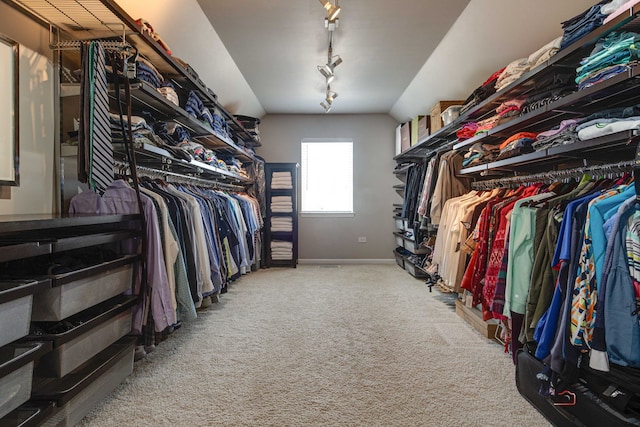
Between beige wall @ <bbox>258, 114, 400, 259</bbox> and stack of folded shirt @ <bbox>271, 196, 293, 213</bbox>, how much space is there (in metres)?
0.56

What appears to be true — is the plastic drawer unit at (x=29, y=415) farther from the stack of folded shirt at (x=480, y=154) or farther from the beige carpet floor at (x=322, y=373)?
the stack of folded shirt at (x=480, y=154)

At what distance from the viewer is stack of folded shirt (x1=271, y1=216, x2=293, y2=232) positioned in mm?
5266

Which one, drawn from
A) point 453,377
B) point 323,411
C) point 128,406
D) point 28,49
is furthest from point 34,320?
point 453,377

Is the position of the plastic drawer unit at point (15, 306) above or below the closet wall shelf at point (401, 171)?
below

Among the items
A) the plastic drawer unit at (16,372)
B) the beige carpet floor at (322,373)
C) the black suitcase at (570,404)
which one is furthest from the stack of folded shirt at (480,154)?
the plastic drawer unit at (16,372)

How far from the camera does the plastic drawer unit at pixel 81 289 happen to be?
1.27 metres

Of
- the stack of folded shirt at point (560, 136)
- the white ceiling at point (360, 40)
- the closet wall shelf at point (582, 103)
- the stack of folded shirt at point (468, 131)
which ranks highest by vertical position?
the white ceiling at point (360, 40)

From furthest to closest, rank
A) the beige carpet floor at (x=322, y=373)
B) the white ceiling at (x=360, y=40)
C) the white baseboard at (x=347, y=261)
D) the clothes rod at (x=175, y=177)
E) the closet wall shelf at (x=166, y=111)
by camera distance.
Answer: the white baseboard at (x=347, y=261) → the white ceiling at (x=360, y=40) → the clothes rod at (x=175, y=177) → the closet wall shelf at (x=166, y=111) → the beige carpet floor at (x=322, y=373)

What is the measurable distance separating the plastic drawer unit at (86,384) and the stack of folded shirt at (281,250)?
11.4 ft

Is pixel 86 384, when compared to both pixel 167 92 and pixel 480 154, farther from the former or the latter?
pixel 480 154

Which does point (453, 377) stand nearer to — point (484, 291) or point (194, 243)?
point (484, 291)

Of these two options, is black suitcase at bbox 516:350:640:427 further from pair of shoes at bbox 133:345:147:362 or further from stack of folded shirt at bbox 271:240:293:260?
stack of folded shirt at bbox 271:240:293:260

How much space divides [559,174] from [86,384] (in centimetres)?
283

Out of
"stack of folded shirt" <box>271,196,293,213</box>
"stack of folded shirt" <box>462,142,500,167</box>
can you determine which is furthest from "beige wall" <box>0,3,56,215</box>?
"stack of folded shirt" <box>271,196,293,213</box>
